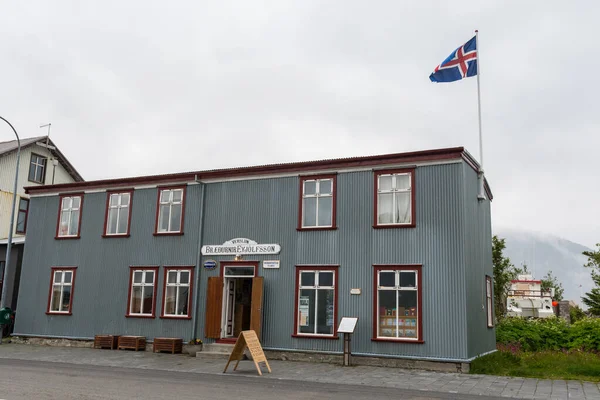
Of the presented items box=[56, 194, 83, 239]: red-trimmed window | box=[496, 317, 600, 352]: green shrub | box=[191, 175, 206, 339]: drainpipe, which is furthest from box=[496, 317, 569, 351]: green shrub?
box=[56, 194, 83, 239]: red-trimmed window

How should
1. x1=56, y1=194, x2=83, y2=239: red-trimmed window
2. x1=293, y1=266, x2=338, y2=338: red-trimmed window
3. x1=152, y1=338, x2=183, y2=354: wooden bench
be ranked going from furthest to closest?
x1=56, y1=194, x2=83, y2=239: red-trimmed window → x1=152, y1=338, x2=183, y2=354: wooden bench → x1=293, y1=266, x2=338, y2=338: red-trimmed window

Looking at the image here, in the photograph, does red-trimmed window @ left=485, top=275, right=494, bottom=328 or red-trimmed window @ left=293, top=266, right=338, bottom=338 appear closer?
red-trimmed window @ left=293, top=266, right=338, bottom=338

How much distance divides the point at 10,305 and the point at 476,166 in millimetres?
22217

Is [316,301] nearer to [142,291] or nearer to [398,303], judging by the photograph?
[398,303]

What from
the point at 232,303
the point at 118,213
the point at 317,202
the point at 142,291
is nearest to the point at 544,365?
the point at 317,202

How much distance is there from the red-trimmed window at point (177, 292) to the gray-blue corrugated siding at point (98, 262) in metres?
0.24

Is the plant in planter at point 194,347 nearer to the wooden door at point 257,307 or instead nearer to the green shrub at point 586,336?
the wooden door at point 257,307

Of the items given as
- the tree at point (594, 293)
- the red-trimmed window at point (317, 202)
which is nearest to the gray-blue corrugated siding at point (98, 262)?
the red-trimmed window at point (317, 202)

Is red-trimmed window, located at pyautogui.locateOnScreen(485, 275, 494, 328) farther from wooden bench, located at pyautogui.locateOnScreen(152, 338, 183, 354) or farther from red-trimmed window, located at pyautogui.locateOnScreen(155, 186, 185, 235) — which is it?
red-trimmed window, located at pyautogui.locateOnScreen(155, 186, 185, 235)

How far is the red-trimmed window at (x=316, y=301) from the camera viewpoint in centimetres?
1859

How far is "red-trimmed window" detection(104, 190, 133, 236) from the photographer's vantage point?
76.4 ft

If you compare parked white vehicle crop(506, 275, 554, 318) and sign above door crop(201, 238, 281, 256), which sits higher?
sign above door crop(201, 238, 281, 256)

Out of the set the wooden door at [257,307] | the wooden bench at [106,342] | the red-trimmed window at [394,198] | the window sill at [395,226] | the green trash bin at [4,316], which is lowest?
the wooden bench at [106,342]

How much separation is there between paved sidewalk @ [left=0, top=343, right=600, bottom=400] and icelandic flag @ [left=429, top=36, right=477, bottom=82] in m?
9.65
